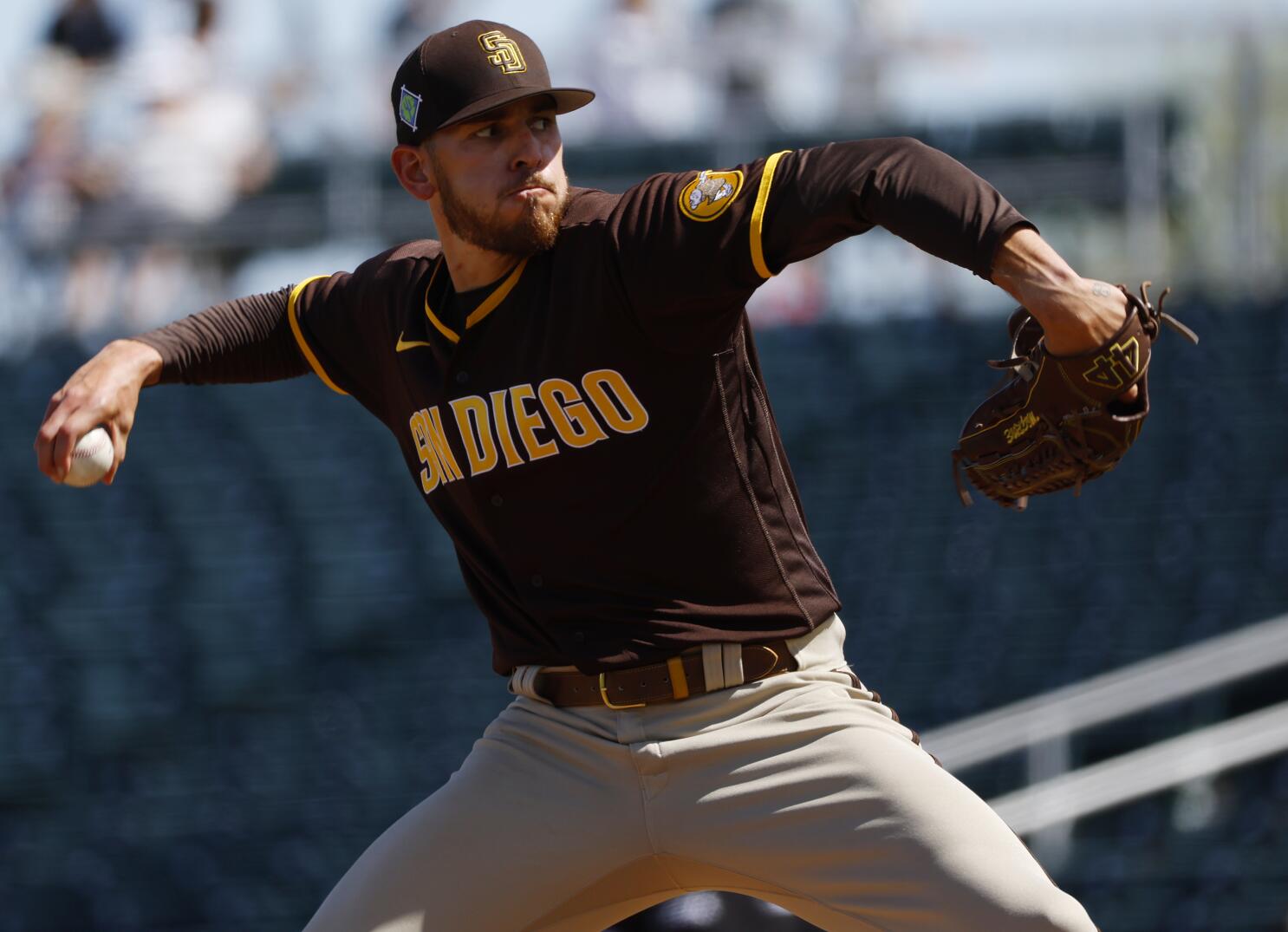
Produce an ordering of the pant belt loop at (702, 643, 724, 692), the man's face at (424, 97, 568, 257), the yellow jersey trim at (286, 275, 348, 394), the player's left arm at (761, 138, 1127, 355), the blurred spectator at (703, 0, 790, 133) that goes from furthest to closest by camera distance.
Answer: the blurred spectator at (703, 0, 790, 133)
the yellow jersey trim at (286, 275, 348, 394)
the man's face at (424, 97, 568, 257)
the pant belt loop at (702, 643, 724, 692)
the player's left arm at (761, 138, 1127, 355)

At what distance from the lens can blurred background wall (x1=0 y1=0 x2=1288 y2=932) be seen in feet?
20.1

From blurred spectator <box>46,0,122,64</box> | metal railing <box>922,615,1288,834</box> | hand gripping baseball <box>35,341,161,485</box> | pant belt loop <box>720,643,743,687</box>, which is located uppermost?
blurred spectator <box>46,0,122,64</box>

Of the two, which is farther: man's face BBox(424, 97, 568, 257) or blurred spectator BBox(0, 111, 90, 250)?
blurred spectator BBox(0, 111, 90, 250)

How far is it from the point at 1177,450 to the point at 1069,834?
142 cm

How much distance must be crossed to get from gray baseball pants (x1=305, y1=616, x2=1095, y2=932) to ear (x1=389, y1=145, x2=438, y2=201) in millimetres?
970

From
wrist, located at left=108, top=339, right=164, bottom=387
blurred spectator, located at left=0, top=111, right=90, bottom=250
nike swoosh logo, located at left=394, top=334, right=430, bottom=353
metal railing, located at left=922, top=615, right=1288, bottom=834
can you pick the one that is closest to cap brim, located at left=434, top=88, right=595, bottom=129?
nike swoosh logo, located at left=394, top=334, right=430, bottom=353

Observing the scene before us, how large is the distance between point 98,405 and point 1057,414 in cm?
149

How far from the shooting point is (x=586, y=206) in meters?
2.89

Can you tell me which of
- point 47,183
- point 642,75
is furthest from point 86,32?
point 642,75

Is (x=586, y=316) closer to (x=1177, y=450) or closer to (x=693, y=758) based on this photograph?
(x=693, y=758)

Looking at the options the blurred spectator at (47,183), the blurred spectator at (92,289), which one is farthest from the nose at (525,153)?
the blurred spectator at (47,183)

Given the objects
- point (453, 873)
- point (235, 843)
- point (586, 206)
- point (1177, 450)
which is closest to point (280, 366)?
point (586, 206)

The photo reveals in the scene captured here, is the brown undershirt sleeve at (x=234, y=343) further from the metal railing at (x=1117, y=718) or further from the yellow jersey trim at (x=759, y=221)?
the metal railing at (x=1117, y=718)

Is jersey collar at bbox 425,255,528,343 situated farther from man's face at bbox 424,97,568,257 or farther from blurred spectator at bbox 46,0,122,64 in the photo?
blurred spectator at bbox 46,0,122,64
